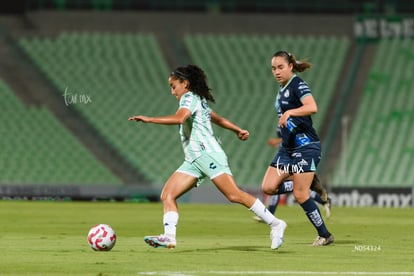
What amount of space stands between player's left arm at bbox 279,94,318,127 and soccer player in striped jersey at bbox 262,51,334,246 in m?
0.04

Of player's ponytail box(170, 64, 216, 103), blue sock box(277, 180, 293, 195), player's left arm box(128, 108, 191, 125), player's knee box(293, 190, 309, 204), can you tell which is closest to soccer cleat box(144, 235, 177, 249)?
player's left arm box(128, 108, 191, 125)

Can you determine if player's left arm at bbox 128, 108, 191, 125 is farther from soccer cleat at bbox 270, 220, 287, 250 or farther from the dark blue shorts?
the dark blue shorts

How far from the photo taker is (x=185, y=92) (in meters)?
13.8

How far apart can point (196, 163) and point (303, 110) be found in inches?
62.8

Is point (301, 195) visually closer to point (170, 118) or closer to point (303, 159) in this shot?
point (303, 159)

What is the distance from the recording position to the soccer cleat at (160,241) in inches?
519

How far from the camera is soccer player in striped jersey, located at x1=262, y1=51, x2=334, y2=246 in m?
14.5

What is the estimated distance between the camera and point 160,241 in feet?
43.7

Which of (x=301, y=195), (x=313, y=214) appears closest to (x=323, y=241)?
(x=313, y=214)

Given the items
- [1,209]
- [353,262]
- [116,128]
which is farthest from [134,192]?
[353,262]

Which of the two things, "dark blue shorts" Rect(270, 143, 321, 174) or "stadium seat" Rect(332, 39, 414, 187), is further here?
"stadium seat" Rect(332, 39, 414, 187)

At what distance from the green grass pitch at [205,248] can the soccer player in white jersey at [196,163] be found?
16.6 inches

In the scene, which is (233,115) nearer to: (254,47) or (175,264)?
(254,47)

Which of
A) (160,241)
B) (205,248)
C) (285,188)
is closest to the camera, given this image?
(160,241)
